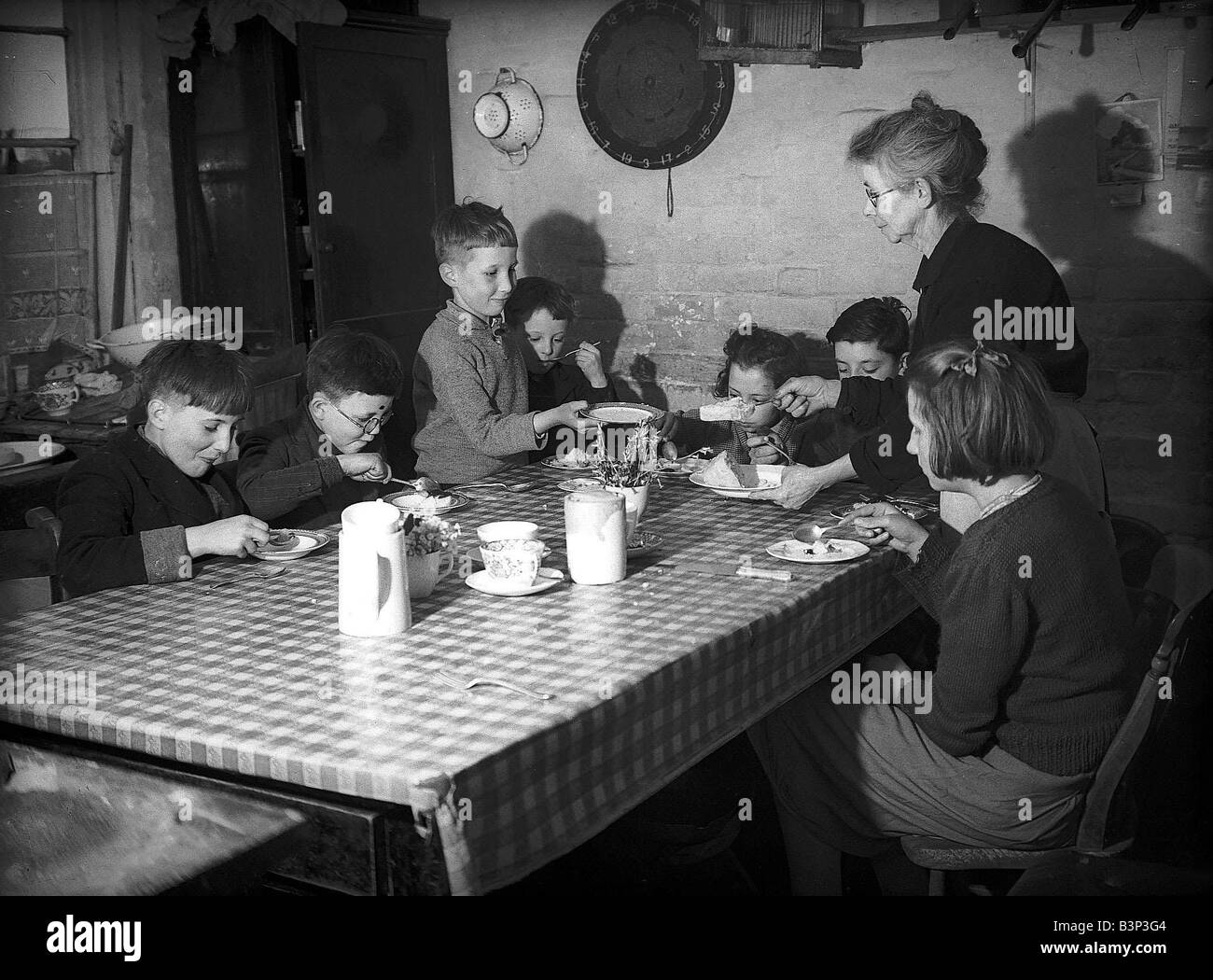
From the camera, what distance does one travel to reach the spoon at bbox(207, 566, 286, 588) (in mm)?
2670

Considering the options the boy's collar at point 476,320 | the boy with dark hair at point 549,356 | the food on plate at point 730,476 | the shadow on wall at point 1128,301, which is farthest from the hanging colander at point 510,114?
the food on plate at point 730,476

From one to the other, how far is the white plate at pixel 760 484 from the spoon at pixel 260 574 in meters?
1.25

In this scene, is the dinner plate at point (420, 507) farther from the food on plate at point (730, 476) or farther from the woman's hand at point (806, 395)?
the woman's hand at point (806, 395)

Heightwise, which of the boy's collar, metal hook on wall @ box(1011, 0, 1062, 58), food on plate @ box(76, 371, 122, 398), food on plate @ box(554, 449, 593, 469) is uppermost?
metal hook on wall @ box(1011, 0, 1062, 58)

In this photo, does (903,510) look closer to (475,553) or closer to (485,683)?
(475,553)

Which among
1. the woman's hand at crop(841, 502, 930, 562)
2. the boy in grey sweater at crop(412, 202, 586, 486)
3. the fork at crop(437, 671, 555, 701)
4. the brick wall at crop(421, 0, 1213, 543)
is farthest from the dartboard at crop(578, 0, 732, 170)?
the fork at crop(437, 671, 555, 701)

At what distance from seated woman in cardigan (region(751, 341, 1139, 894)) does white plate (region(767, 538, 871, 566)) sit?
1.18 ft

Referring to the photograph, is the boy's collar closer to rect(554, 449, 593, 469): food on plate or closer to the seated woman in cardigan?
rect(554, 449, 593, 469): food on plate

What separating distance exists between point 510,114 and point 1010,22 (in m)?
2.31

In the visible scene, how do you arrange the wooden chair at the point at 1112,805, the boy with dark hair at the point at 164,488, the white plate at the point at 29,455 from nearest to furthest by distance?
the wooden chair at the point at 1112,805 < the boy with dark hair at the point at 164,488 < the white plate at the point at 29,455

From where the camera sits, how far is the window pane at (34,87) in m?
5.76

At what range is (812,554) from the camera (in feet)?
9.35

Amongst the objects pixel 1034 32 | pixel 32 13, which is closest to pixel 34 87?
pixel 32 13
